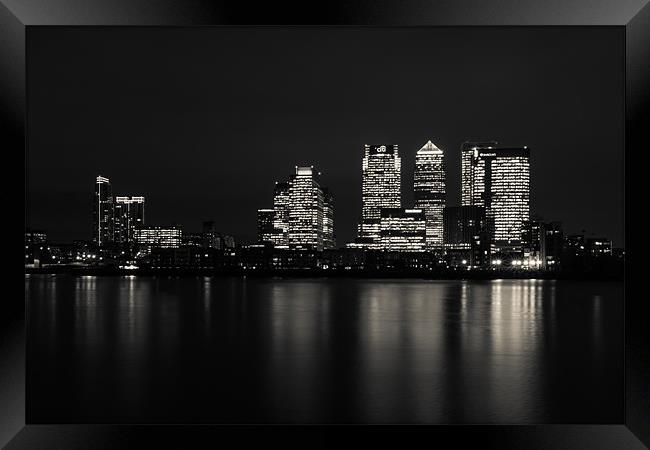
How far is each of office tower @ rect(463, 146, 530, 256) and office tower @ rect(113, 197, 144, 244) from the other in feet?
163

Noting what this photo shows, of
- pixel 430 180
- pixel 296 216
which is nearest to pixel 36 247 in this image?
pixel 296 216

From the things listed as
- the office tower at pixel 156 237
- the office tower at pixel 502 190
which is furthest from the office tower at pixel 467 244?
the office tower at pixel 156 237

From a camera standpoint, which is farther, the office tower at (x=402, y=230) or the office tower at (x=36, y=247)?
the office tower at (x=402, y=230)

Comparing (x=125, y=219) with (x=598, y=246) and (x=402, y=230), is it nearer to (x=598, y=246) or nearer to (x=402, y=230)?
(x=402, y=230)

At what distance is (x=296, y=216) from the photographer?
94125mm

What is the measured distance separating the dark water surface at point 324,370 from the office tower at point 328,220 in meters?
85.0

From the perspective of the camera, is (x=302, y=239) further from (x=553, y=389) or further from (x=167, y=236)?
(x=553, y=389)

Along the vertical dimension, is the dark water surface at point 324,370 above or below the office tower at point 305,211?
below

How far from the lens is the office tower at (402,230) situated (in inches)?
3676

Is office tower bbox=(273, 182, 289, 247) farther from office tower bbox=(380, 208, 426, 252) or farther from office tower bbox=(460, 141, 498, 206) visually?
office tower bbox=(460, 141, 498, 206)

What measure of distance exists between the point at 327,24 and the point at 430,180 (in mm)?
115704

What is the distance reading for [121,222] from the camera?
84.8 meters

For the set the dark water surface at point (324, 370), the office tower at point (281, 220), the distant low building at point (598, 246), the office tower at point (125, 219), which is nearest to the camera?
the dark water surface at point (324, 370)

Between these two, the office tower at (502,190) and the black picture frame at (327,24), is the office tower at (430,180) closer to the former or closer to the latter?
the office tower at (502,190)
